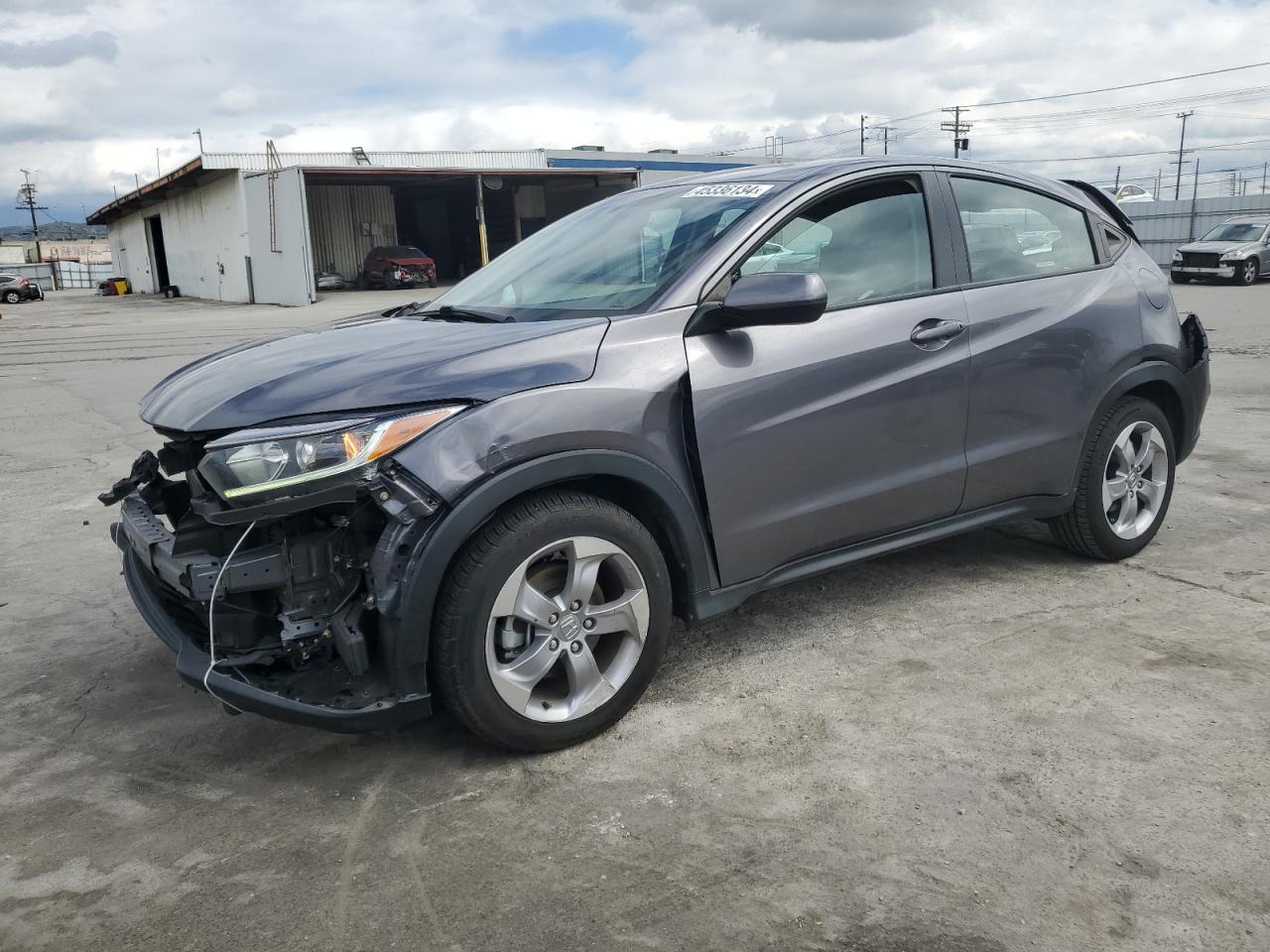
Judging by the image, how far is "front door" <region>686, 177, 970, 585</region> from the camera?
3314 mm

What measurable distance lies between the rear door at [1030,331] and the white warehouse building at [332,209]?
2689 cm

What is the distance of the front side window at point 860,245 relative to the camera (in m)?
3.61

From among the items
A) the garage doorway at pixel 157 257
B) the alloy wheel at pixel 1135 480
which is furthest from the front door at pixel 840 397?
the garage doorway at pixel 157 257

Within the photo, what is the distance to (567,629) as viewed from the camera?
119 inches

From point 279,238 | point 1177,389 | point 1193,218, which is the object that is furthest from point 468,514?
point 1193,218

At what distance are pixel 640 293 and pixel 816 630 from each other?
57.4 inches

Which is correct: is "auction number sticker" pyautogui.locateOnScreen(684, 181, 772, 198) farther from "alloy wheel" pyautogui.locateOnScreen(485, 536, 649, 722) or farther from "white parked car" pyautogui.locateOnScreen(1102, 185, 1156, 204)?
"white parked car" pyautogui.locateOnScreen(1102, 185, 1156, 204)

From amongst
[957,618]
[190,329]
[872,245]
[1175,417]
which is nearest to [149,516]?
[872,245]

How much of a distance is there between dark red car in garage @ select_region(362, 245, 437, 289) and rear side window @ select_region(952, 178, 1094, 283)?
3273 cm

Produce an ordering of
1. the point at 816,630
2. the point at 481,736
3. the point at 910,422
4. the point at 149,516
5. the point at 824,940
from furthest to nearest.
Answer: the point at 816,630 < the point at 910,422 < the point at 149,516 < the point at 481,736 < the point at 824,940

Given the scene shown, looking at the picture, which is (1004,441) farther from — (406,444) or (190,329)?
(190,329)

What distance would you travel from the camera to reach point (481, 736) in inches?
118

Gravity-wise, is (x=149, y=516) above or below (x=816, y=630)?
above

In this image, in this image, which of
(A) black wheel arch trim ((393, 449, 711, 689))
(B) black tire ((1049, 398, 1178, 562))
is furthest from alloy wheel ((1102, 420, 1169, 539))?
(A) black wheel arch trim ((393, 449, 711, 689))
